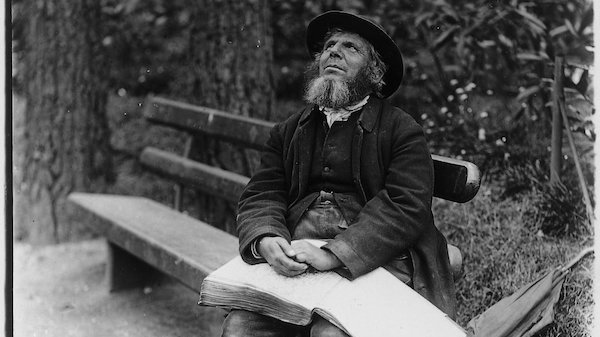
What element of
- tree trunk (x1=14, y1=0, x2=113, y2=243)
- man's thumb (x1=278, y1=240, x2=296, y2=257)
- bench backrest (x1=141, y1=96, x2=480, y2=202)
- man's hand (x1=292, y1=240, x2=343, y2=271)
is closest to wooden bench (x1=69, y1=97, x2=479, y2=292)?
bench backrest (x1=141, y1=96, x2=480, y2=202)

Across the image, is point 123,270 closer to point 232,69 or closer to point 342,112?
point 232,69

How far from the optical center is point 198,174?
480 cm

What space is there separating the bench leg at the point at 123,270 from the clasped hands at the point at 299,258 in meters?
2.42

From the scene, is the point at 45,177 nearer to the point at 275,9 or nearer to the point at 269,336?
the point at 275,9

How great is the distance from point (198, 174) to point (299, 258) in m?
2.13

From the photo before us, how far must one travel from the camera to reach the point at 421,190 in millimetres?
2885

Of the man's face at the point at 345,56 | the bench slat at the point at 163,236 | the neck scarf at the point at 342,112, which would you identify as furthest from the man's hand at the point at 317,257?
the bench slat at the point at 163,236

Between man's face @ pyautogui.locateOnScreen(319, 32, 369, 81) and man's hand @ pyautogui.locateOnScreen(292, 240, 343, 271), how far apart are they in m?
0.69

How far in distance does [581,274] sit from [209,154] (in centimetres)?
253

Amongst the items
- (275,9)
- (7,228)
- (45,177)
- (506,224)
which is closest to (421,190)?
(506,224)

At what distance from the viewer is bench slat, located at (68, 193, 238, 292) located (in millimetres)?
3836

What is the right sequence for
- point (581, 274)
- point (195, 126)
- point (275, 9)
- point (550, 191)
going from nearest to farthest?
point (581, 274) → point (550, 191) → point (195, 126) → point (275, 9)

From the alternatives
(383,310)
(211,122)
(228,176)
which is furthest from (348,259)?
(211,122)

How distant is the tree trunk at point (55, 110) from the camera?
6.27 metres
